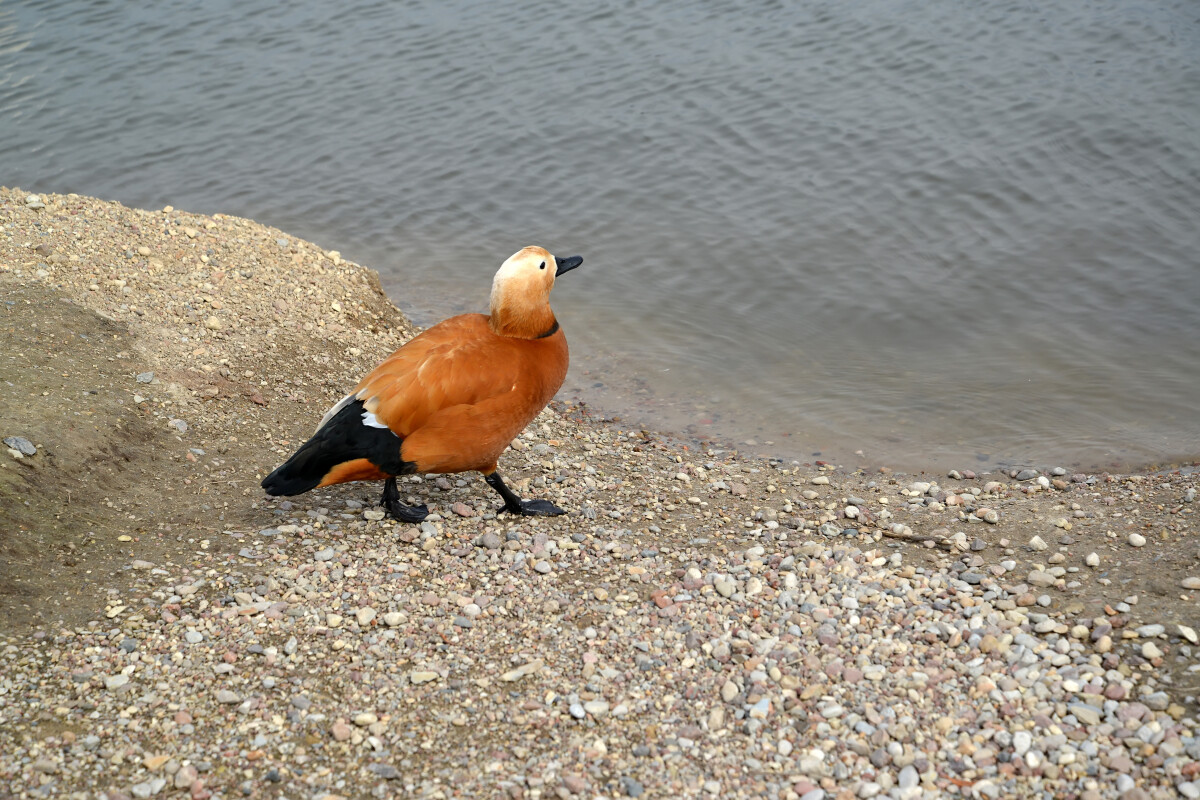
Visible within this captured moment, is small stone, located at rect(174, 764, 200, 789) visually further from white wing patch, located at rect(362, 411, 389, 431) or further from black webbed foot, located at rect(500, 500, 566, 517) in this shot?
black webbed foot, located at rect(500, 500, 566, 517)

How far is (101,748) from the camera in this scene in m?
3.91

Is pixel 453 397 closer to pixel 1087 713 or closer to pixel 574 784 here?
pixel 574 784

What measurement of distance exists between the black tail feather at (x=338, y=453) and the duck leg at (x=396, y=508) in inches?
13.9

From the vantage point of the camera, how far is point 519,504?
234 inches

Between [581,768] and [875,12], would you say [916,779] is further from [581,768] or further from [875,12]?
[875,12]

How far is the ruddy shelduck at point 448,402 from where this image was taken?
5344mm

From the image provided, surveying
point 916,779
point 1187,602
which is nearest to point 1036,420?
point 1187,602

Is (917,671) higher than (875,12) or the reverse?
the reverse

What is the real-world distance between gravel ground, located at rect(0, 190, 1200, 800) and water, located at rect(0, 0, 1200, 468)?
182 centimetres

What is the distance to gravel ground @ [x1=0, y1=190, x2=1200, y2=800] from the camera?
12.8ft

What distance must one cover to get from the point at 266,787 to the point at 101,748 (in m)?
0.70

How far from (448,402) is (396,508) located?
0.78 metres

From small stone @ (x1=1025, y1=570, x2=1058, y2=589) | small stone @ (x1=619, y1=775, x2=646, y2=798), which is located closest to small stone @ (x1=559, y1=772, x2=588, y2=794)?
small stone @ (x1=619, y1=775, x2=646, y2=798)

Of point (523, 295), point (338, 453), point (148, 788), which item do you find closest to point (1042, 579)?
point (523, 295)
